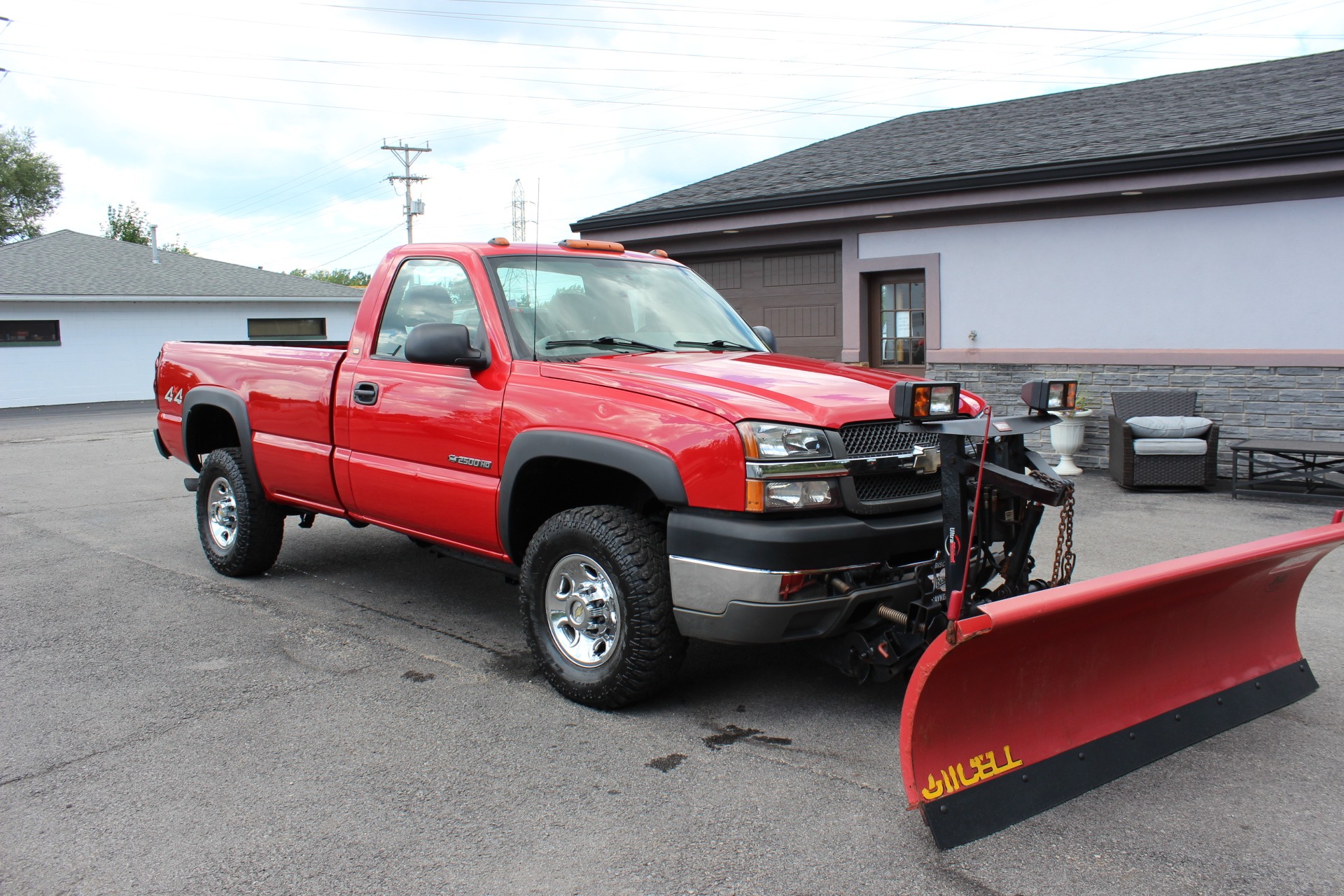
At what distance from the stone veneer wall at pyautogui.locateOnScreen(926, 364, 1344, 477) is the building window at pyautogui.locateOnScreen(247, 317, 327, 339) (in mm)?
25516

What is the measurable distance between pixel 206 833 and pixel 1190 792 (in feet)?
10.9

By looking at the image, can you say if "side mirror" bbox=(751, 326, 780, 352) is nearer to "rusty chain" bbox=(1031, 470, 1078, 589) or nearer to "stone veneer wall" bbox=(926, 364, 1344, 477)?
"rusty chain" bbox=(1031, 470, 1078, 589)

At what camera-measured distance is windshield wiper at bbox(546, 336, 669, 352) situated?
16.0 ft

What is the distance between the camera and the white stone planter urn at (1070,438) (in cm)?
1126

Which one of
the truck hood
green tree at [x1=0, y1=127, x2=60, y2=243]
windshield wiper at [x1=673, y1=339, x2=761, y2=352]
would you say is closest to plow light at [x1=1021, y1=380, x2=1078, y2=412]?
→ the truck hood

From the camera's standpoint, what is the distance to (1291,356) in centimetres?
1027

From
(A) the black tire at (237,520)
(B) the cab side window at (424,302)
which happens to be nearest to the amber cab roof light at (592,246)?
(B) the cab side window at (424,302)

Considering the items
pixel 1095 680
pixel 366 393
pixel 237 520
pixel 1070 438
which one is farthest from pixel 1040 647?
pixel 1070 438

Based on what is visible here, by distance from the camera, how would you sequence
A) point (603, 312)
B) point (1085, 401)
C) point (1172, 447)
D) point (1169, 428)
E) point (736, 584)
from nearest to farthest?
point (736, 584) → point (603, 312) → point (1172, 447) → point (1169, 428) → point (1085, 401)

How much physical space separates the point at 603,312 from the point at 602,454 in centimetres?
123

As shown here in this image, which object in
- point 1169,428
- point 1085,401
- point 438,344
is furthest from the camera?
point 1085,401

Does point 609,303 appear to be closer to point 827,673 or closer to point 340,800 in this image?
point 827,673

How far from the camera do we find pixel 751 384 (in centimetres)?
422

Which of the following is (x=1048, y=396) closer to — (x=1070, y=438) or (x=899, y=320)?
(x=1070, y=438)
